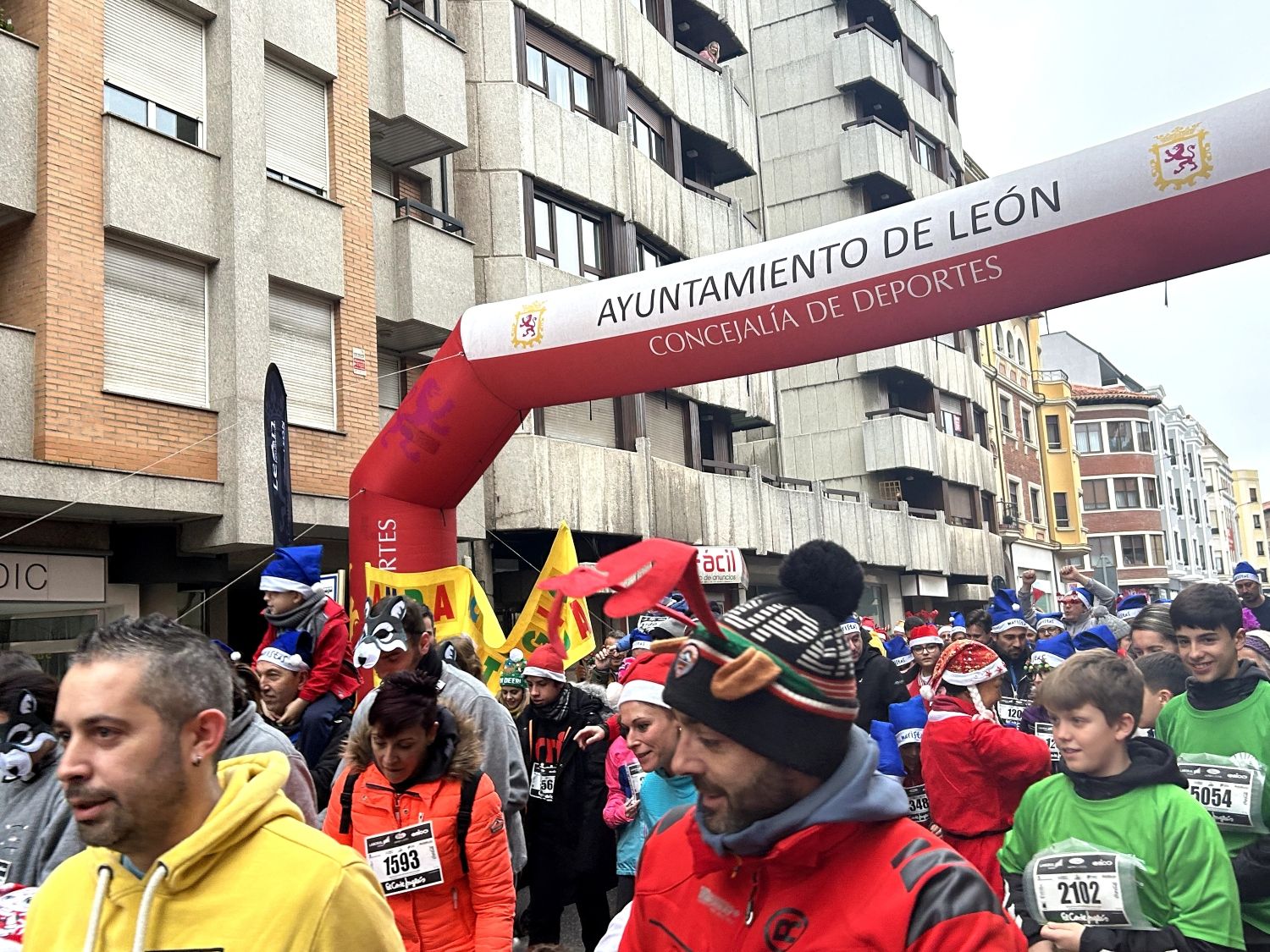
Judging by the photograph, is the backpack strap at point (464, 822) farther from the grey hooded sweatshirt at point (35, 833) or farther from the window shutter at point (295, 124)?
the window shutter at point (295, 124)

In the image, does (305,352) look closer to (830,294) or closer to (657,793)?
(830,294)

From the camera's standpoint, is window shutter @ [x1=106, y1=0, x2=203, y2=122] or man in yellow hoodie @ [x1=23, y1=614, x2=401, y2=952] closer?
man in yellow hoodie @ [x1=23, y1=614, x2=401, y2=952]

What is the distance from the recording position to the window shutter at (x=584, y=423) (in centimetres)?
1936

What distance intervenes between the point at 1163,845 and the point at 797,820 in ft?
6.13

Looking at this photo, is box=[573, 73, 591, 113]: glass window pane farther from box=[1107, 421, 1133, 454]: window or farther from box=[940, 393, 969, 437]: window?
box=[1107, 421, 1133, 454]: window

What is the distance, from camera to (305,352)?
14.7 meters

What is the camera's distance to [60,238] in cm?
1176

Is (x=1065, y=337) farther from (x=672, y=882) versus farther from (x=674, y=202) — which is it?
(x=672, y=882)

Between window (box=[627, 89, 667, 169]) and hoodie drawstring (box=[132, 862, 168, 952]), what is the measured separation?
21.0m

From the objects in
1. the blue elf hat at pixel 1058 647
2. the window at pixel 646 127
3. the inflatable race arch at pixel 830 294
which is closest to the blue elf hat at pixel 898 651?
the blue elf hat at pixel 1058 647

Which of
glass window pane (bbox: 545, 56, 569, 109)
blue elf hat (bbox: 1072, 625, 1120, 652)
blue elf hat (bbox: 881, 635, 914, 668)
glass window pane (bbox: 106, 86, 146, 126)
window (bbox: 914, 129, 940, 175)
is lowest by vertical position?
blue elf hat (bbox: 881, 635, 914, 668)

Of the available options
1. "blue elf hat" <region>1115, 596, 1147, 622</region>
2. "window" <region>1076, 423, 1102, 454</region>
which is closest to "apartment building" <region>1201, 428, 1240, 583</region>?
"window" <region>1076, 423, 1102, 454</region>

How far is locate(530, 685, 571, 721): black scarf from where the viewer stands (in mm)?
7297

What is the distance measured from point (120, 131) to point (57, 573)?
4.66 m
